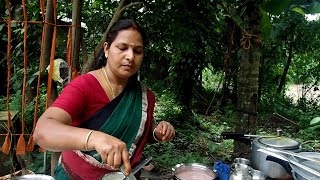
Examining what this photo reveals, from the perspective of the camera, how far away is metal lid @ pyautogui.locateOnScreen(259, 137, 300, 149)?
129 centimetres

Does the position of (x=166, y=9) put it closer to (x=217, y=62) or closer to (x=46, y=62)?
(x=46, y=62)

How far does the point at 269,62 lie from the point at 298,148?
21.4 ft

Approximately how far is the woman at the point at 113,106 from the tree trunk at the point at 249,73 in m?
0.88

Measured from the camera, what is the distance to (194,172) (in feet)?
4.08

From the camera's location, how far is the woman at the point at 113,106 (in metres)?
1.29

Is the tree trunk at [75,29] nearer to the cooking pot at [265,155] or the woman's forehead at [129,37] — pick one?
the woman's forehead at [129,37]

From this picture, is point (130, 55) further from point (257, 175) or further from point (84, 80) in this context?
point (257, 175)

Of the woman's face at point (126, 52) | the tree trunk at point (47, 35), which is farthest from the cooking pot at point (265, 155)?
the tree trunk at point (47, 35)

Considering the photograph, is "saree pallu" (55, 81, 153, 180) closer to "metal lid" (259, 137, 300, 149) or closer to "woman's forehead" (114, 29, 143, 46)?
"woman's forehead" (114, 29, 143, 46)

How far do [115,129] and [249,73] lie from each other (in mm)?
1173

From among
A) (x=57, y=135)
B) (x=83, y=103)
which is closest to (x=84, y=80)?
(x=83, y=103)

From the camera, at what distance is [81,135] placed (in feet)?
3.09

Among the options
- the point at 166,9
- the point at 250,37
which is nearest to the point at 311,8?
the point at 250,37

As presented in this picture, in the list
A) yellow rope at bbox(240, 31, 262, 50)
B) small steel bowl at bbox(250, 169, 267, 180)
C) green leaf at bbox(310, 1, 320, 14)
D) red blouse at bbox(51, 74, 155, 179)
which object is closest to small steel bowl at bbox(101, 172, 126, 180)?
red blouse at bbox(51, 74, 155, 179)
